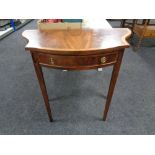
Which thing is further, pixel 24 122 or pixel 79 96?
pixel 79 96

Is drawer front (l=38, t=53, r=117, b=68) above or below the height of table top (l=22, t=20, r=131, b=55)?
Answer: below

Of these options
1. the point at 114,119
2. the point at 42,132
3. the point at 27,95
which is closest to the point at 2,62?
the point at 27,95

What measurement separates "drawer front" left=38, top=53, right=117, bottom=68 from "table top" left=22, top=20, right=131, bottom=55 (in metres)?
0.04

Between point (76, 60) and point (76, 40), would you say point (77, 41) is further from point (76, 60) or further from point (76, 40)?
point (76, 60)

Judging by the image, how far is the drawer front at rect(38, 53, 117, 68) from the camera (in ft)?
2.54

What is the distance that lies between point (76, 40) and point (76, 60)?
149mm

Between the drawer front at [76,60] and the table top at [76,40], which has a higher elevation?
the table top at [76,40]

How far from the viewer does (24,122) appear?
1.15 meters

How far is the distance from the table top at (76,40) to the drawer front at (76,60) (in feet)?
0.13

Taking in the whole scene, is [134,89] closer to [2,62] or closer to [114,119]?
[114,119]

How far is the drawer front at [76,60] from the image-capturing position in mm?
774

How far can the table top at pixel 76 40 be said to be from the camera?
2.44ft

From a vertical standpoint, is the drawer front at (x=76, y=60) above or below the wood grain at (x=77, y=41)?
below

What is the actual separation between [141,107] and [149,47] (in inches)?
56.4
